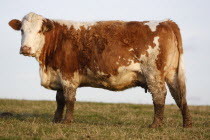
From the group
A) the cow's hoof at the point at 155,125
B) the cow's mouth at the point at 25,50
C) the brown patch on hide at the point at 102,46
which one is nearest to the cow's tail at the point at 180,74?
the brown patch on hide at the point at 102,46

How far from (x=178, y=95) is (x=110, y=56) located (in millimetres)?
2325

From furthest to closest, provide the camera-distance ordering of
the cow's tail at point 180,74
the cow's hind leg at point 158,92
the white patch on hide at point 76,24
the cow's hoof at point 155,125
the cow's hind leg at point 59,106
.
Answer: the cow's hind leg at point 59,106
the white patch on hide at point 76,24
the cow's tail at point 180,74
the cow's hind leg at point 158,92
the cow's hoof at point 155,125

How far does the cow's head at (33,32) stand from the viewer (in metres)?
11.5

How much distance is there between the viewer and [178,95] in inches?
456

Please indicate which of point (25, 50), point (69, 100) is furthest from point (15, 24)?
point (69, 100)

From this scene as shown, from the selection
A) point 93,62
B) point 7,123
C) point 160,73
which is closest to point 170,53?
point 160,73

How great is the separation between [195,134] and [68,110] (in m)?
3.85

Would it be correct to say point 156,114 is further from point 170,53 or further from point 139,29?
point 139,29

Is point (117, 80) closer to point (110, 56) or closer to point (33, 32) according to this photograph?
point (110, 56)

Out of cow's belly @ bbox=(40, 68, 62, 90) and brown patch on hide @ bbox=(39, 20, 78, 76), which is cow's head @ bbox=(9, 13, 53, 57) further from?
cow's belly @ bbox=(40, 68, 62, 90)

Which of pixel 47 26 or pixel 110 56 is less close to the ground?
pixel 47 26

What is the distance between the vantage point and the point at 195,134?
384 inches

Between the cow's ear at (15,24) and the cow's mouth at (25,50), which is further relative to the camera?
the cow's ear at (15,24)

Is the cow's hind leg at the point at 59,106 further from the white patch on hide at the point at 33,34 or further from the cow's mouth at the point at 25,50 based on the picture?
the cow's mouth at the point at 25,50
